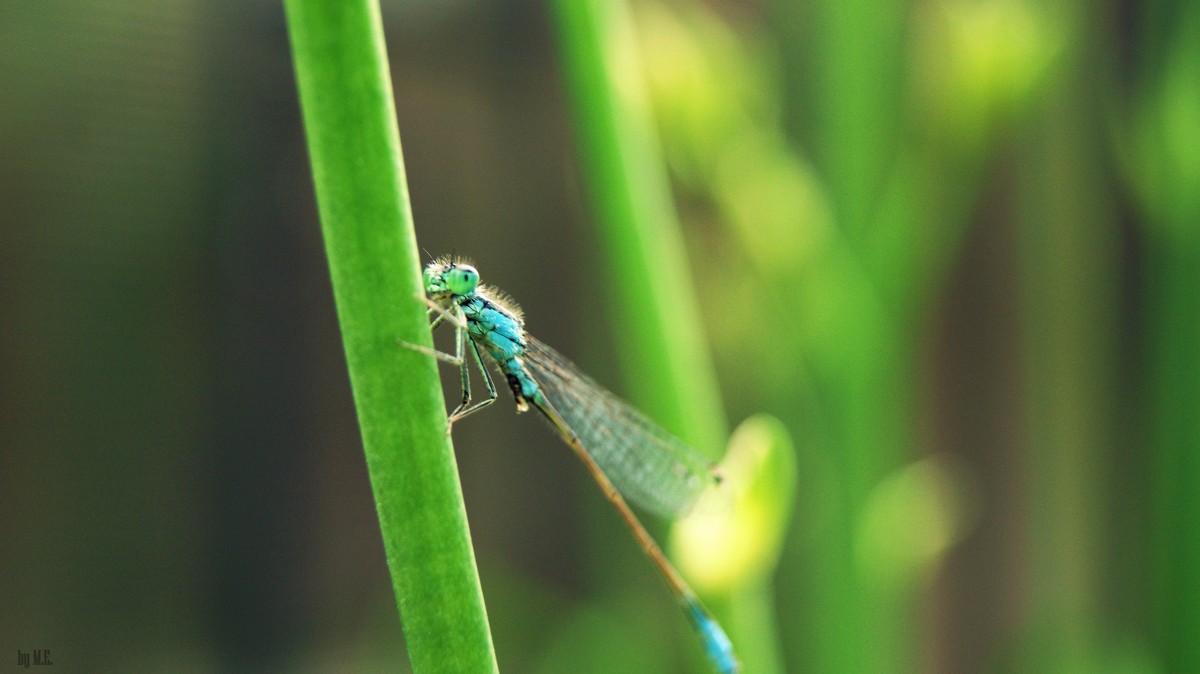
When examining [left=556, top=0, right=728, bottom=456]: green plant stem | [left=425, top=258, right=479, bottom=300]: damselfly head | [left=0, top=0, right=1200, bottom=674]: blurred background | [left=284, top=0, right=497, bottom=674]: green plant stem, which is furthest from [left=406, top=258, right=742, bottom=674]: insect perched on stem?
[left=284, top=0, right=497, bottom=674]: green plant stem

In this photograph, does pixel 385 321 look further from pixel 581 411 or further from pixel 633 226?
pixel 581 411

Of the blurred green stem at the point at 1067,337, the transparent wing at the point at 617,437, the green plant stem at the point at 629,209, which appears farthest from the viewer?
the blurred green stem at the point at 1067,337

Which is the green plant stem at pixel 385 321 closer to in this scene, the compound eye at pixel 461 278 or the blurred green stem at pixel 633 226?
the blurred green stem at pixel 633 226

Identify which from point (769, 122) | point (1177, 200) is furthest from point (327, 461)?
point (1177, 200)

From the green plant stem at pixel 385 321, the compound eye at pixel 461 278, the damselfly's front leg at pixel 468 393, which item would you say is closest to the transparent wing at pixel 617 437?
the damselfly's front leg at pixel 468 393

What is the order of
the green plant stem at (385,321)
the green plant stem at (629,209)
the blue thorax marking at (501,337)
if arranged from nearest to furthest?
the green plant stem at (385,321)
the green plant stem at (629,209)
the blue thorax marking at (501,337)

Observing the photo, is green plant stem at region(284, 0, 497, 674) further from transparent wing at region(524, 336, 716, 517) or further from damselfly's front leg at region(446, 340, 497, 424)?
transparent wing at region(524, 336, 716, 517)

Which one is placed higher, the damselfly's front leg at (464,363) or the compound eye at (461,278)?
the compound eye at (461,278)

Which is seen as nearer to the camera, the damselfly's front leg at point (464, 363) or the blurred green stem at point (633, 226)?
the blurred green stem at point (633, 226)

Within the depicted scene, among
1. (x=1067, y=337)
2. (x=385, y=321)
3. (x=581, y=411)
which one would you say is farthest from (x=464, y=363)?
(x=1067, y=337)
